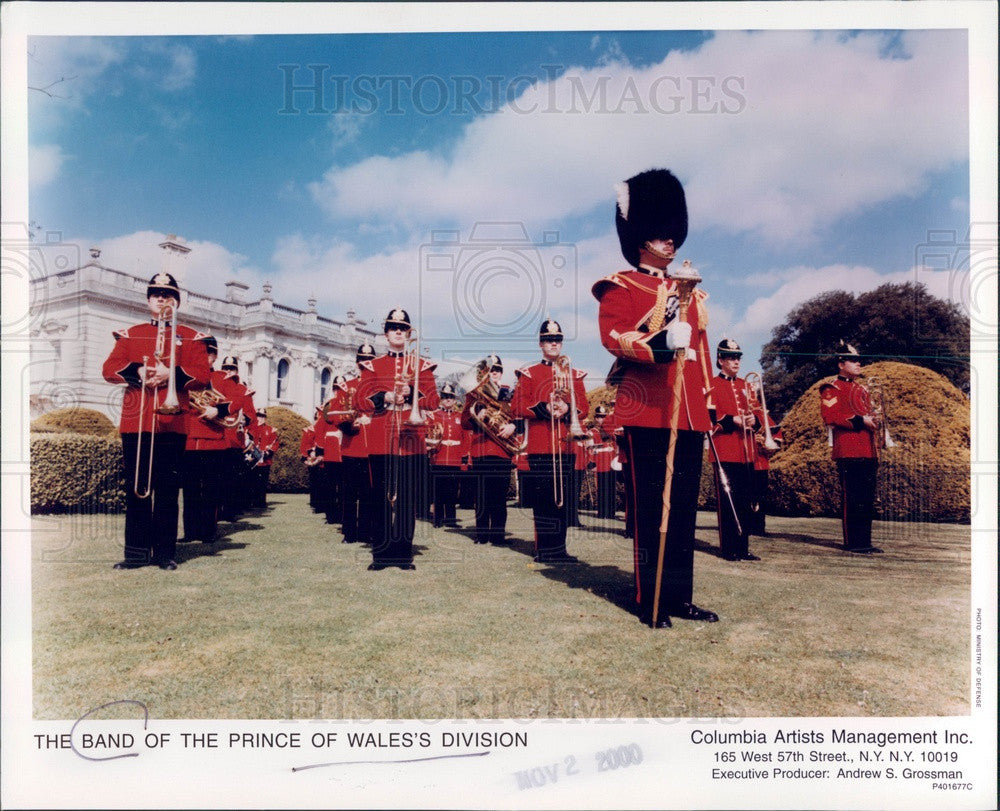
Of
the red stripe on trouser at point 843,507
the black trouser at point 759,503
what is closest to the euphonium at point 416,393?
the black trouser at point 759,503

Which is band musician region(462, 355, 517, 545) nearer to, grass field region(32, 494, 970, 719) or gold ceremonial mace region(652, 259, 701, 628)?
grass field region(32, 494, 970, 719)

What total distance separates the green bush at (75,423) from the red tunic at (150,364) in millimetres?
138

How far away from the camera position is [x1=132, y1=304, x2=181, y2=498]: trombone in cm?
450

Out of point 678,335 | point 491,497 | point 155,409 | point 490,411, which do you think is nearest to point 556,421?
point 490,411

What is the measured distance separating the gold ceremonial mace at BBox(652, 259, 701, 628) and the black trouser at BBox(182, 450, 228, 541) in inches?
161

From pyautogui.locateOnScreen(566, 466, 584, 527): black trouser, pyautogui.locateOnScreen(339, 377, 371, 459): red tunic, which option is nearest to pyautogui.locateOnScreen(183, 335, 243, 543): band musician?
pyautogui.locateOnScreen(339, 377, 371, 459): red tunic

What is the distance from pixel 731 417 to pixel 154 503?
4.66m

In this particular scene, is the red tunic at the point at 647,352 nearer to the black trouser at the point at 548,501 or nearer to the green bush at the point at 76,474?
the black trouser at the point at 548,501

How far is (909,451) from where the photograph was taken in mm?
4742

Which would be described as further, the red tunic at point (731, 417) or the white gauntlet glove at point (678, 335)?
the red tunic at point (731, 417)

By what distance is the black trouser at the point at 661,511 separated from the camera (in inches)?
145

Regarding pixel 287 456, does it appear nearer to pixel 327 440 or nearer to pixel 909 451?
pixel 327 440

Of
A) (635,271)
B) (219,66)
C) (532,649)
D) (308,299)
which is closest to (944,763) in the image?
(532,649)
